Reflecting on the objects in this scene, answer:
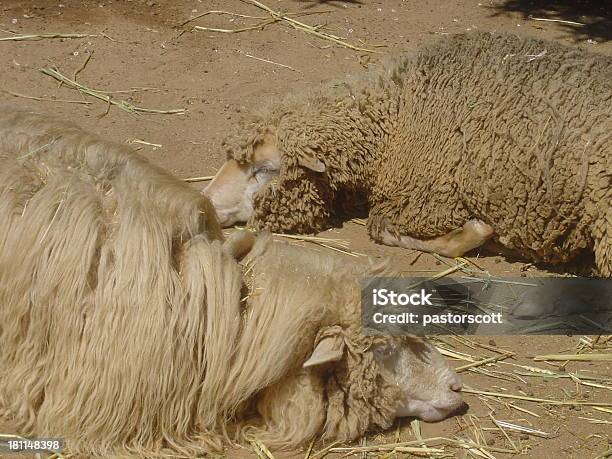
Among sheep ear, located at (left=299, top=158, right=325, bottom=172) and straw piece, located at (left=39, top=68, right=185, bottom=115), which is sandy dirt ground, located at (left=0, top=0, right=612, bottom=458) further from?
sheep ear, located at (left=299, top=158, right=325, bottom=172)

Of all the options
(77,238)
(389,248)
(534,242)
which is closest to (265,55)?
(389,248)

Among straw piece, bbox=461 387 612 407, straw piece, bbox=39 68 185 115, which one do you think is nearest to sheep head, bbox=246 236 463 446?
straw piece, bbox=461 387 612 407

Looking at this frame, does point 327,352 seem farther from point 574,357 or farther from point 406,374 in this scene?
point 574,357

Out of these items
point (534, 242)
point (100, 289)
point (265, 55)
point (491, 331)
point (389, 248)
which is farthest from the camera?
point (265, 55)

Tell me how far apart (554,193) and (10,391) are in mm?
3583

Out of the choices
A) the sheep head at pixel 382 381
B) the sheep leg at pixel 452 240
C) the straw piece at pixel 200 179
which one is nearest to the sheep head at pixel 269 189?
the straw piece at pixel 200 179

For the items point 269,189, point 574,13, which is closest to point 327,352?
point 269,189

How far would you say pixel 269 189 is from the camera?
6688 mm

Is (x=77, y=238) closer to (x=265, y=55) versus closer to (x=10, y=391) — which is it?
(x=10, y=391)

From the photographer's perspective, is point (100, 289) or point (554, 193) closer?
point (100, 289)

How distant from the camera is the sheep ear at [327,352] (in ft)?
13.7

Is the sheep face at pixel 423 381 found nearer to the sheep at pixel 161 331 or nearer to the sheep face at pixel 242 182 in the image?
the sheep at pixel 161 331

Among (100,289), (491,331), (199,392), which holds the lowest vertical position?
(491,331)

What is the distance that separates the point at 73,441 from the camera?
4.25 m
